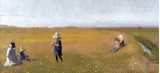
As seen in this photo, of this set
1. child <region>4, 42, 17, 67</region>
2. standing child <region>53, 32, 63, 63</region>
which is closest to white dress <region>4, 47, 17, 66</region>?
child <region>4, 42, 17, 67</region>

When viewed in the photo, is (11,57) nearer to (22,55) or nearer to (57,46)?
(22,55)

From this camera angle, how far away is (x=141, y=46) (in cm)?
238

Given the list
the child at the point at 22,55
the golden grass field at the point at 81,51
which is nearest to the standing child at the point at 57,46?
the golden grass field at the point at 81,51

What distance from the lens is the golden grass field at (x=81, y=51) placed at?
2.33 metres

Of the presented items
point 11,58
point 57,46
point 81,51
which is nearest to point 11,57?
point 11,58

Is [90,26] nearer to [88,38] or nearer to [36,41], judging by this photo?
[88,38]

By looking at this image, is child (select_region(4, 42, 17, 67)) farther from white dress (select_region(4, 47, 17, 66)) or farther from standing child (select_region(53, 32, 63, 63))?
standing child (select_region(53, 32, 63, 63))

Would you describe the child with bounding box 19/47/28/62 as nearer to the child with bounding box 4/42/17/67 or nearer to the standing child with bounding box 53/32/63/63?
the child with bounding box 4/42/17/67

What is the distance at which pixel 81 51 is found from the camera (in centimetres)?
236

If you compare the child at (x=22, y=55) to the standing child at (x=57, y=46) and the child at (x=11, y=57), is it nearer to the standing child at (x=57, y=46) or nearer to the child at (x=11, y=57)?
the child at (x=11, y=57)

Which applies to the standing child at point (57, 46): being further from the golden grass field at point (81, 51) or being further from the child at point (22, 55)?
the child at point (22, 55)

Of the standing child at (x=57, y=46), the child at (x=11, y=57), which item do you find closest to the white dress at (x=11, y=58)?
the child at (x=11, y=57)

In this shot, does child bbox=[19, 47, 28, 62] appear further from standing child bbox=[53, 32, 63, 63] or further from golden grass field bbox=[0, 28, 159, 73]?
standing child bbox=[53, 32, 63, 63]

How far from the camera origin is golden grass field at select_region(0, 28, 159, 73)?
2.33 metres
